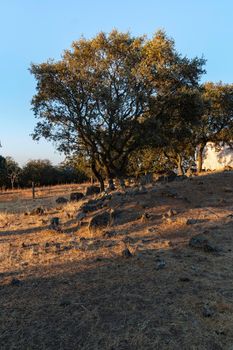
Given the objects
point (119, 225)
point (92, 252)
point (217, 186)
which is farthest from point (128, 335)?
point (217, 186)

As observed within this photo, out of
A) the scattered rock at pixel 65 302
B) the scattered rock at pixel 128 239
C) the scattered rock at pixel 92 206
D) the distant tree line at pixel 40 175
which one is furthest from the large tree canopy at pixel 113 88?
the distant tree line at pixel 40 175

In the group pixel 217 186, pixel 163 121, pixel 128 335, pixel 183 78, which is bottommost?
pixel 128 335

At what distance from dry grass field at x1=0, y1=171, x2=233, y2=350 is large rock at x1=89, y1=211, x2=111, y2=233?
0.20m

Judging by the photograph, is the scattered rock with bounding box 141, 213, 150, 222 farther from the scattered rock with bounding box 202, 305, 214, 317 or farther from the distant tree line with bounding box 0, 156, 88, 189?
the distant tree line with bounding box 0, 156, 88, 189

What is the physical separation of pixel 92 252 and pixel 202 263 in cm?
243

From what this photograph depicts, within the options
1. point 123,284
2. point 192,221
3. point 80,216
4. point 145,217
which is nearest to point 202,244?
point 192,221

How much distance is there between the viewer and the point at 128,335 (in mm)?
4641

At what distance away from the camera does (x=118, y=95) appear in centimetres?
1788

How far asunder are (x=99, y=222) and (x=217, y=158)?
32.8m

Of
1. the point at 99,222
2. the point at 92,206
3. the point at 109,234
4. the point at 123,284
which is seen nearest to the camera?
the point at 123,284

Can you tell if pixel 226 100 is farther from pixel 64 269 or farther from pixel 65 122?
pixel 64 269

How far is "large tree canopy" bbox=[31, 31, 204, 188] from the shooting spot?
17.6 m

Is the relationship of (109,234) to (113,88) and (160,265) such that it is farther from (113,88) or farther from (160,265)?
(113,88)

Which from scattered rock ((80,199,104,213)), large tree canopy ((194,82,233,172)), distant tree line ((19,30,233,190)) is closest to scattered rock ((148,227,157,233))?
scattered rock ((80,199,104,213))
